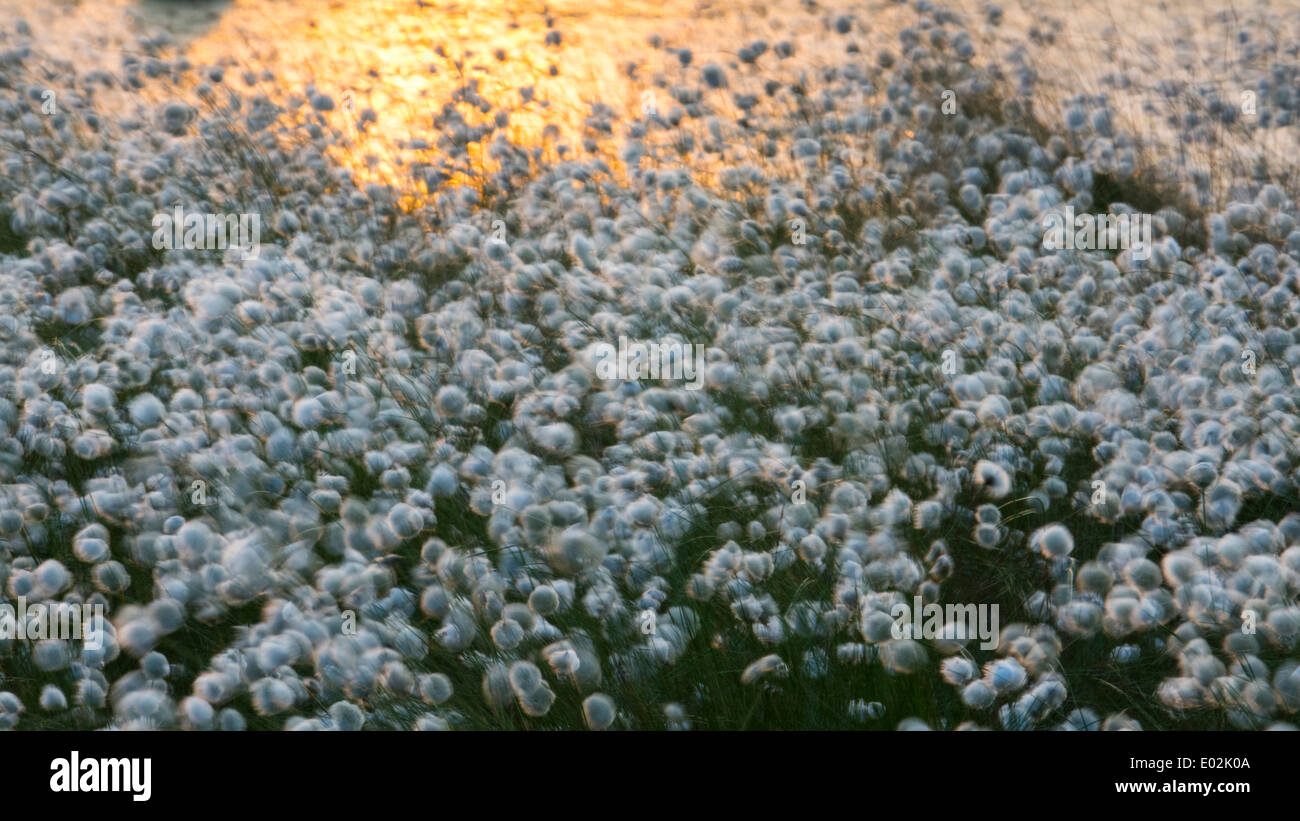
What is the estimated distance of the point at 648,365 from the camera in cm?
326

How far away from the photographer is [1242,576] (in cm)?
228

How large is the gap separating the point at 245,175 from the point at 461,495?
7.98 feet

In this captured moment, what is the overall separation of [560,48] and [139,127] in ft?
5.82

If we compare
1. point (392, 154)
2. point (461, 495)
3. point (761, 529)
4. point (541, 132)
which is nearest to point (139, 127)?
point (392, 154)

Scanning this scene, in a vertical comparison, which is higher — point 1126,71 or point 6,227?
point 1126,71

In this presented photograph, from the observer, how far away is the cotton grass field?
7.53ft

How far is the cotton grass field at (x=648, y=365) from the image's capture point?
229 cm

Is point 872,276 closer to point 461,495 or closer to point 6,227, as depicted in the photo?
point 461,495

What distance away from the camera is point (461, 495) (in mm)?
2914

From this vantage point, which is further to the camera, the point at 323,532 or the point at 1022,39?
the point at 1022,39
